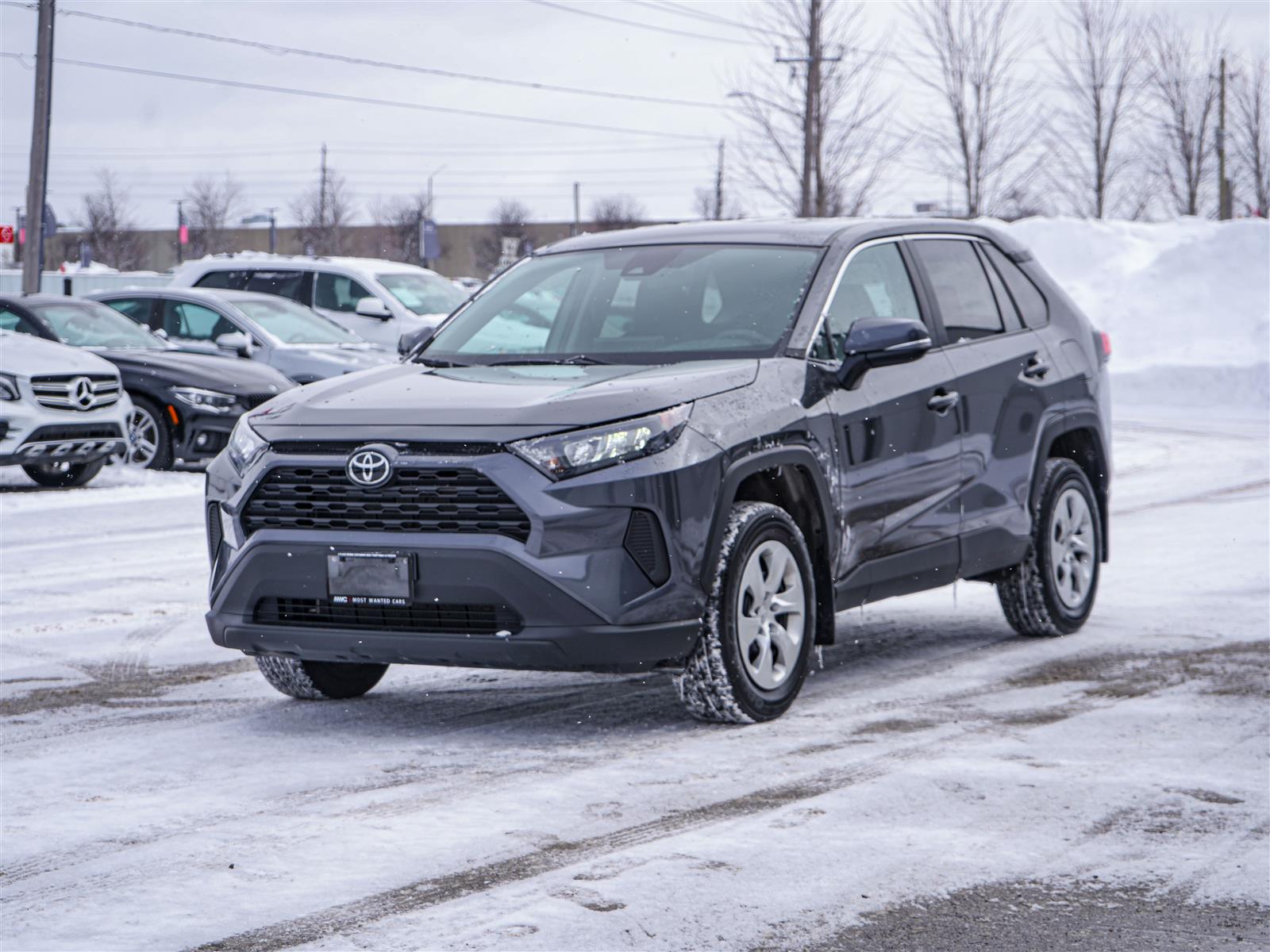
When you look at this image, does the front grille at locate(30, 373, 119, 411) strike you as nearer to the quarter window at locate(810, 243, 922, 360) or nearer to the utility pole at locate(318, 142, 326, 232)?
the quarter window at locate(810, 243, 922, 360)

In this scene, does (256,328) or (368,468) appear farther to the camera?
(256,328)

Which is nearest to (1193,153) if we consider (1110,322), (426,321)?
(1110,322)

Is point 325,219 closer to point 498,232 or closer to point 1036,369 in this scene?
point 498,232

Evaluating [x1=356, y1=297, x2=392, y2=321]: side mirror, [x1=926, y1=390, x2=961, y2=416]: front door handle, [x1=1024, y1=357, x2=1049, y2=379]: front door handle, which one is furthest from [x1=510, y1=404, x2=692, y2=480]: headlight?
[x1=356, y1=297, x2=392, y2=321]: side mirror

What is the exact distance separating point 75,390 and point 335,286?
684cm

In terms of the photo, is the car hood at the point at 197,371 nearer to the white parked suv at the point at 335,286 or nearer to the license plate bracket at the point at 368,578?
the white parked suv at the point at 335,286

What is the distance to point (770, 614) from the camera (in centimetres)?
618

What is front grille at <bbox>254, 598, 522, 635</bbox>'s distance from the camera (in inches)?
223

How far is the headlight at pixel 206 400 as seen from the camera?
15391 millimetres

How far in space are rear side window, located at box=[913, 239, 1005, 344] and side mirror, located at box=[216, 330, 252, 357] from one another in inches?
398

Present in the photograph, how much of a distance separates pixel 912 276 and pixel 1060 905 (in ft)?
12.0

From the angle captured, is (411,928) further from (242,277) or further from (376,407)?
(242,277)

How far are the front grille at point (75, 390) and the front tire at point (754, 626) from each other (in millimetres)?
9246

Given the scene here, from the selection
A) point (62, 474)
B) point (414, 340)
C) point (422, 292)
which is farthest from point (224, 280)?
point (414, 340)
